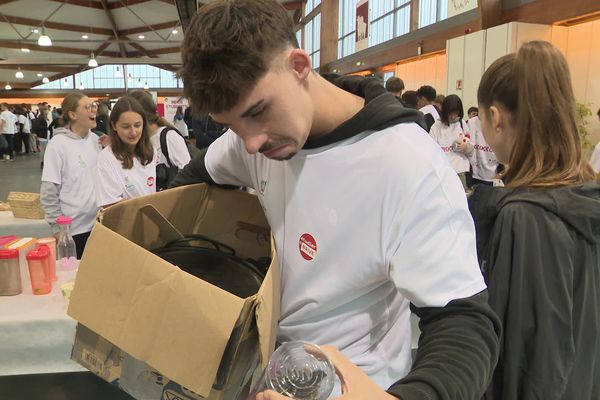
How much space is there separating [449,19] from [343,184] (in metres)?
8.63

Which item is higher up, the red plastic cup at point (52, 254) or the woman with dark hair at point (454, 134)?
the woman with dark hair at point (454, 134)

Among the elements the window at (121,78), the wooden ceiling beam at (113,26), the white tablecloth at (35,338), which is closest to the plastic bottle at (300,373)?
the white tablecloth at (35,338)

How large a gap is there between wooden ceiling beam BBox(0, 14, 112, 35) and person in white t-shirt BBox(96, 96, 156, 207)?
537 inches

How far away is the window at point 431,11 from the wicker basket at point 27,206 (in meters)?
7.78

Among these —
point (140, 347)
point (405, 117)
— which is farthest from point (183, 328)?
point (405, 117)

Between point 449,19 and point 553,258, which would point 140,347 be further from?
point 449,19

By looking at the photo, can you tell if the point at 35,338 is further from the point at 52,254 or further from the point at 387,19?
the point at 387,19

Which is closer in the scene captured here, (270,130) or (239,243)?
(270,130)

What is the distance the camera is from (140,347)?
0.76 meters

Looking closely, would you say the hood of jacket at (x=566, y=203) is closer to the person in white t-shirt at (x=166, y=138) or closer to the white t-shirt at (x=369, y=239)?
the white t-shirt at (x=369, y=239)

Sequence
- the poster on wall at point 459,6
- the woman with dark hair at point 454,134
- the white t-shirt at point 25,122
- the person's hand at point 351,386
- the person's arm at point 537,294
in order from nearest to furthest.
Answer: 1. the person's hand at point 351,386
2. the person's arm at point 537,294
3. the woman with dark hair at point 454,134
4. the poster on wall at point 459,6
5. the white t-shirt at point 25,122

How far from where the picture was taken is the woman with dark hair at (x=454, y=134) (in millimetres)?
4625

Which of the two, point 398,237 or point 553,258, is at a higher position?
point 398,237

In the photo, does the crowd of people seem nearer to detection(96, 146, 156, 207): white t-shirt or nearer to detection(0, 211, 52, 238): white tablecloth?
detection(96, 146, 156, 207): white t-shirt
